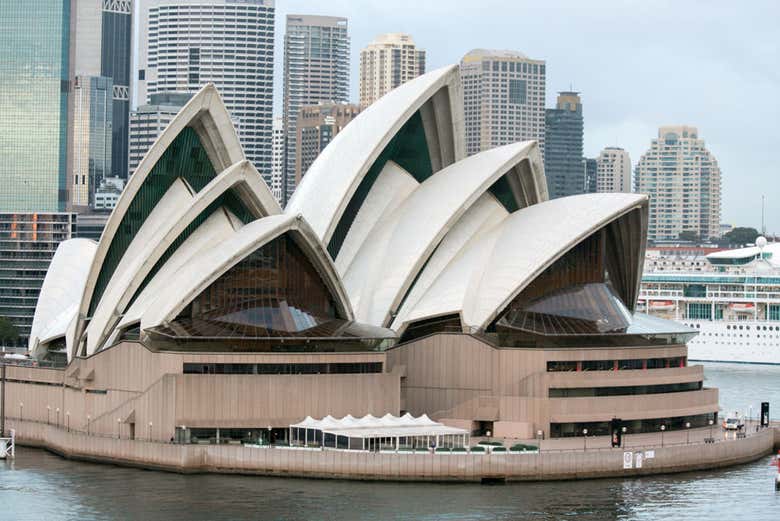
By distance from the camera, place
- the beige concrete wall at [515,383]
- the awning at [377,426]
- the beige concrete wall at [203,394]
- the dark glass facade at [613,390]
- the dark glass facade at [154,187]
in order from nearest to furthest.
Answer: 1. the awning at [377,426]
2. the beige concrete wall at [203,394]
3. the beige concrete wall at [515,383]
4. the dark glass facade at [613,390]
5. the dark glass facade at [154,187]

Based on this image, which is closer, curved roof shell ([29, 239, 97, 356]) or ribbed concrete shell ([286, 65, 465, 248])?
ribbed concrete shell ([286, 65, 465, 248])

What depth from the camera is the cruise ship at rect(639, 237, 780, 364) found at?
438ft

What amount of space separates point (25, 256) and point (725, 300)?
194 ft

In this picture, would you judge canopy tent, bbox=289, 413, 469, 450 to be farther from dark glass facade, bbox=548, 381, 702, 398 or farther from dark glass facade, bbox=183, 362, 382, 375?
dark glass facade, bbox=548, 381, 702, 398

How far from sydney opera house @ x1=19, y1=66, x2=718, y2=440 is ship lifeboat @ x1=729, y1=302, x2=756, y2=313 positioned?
68.8 m

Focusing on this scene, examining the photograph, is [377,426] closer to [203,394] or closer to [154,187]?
[203,394]

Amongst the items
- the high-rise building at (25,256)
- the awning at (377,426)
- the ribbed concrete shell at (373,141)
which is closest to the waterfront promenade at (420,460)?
the awning at (377,426)

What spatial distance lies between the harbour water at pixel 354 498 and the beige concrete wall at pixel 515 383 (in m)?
4.99

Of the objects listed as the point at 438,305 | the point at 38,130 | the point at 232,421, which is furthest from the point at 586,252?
the point at 38,130

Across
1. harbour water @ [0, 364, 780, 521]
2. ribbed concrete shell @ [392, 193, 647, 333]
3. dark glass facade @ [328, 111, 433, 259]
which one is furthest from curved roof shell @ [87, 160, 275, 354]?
ribbed concrete shell @ [392, 193, 647, 333]

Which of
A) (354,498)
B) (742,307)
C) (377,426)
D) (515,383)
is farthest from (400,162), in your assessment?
(742,307)

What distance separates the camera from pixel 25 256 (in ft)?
423

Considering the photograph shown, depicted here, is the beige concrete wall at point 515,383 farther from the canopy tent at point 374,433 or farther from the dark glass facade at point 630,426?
the canopy tent at point 374,433

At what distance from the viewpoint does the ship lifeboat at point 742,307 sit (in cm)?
13600
